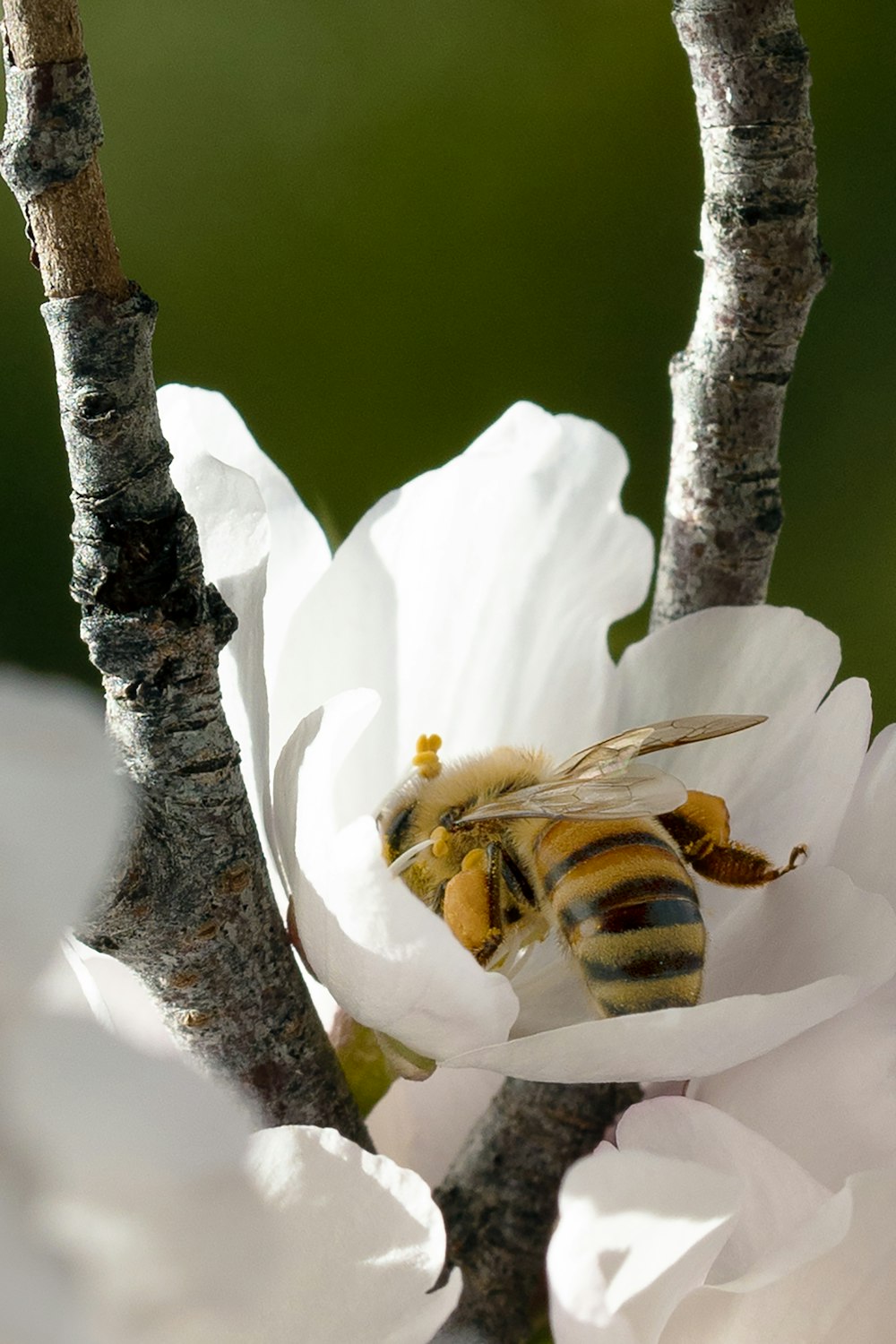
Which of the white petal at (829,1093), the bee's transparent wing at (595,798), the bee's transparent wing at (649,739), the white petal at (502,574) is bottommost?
the white petal at (829,1093)

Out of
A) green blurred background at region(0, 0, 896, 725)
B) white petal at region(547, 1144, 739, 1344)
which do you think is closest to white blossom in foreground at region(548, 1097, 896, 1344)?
white petal at region(547, 1144, 739, 1344)

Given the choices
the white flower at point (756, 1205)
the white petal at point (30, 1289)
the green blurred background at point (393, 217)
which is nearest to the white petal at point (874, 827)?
the white flower at point (756, 1205)

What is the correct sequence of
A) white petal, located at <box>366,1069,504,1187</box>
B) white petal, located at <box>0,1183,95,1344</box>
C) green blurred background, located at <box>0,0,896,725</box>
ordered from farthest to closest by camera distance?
green blurred background, located at <box>0,0,896,725</box>, white petal, located at <box>366,1069,504,1187</box>, white petal, located at <box>0,1183,95,1344</box>

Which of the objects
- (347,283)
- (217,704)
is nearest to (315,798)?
(217,704)

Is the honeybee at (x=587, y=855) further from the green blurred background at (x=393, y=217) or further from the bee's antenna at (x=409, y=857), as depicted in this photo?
the green blurred background at (x=393, y=217)

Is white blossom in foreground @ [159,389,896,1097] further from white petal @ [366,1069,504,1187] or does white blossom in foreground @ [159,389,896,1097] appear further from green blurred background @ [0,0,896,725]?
green blurred background @ [0,0,896,725]

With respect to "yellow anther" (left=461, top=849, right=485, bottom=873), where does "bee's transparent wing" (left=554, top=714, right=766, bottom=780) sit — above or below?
above
